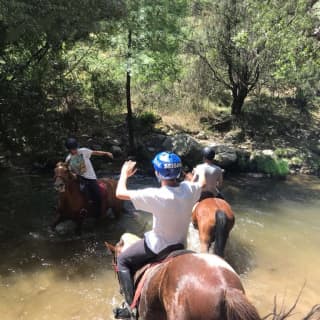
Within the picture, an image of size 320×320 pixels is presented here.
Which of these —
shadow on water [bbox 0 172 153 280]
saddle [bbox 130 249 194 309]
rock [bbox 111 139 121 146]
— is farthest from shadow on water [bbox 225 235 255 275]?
rock [bbox 111 139 121 146]

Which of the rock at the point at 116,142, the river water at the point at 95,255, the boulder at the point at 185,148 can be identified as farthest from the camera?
the rock at the point at 116,142

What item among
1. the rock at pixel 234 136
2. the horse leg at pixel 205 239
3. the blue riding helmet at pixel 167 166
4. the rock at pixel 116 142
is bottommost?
the rock at pixel 234 136

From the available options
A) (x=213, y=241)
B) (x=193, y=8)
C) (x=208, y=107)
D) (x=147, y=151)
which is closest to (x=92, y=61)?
(x=147, y=151)

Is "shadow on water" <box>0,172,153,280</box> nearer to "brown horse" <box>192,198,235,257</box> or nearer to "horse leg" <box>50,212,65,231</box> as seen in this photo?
"horse leg" <box>50,212,65,231</box>

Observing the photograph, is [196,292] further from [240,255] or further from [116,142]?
[116,142]

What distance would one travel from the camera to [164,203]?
14.5 ft

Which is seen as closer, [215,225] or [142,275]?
[142,275]

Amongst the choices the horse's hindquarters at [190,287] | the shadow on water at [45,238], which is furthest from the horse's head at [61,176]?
the horse's hindquarters at [190,287]

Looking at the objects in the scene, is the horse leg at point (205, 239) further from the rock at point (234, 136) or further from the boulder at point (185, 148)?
the rock at point (234, 136)

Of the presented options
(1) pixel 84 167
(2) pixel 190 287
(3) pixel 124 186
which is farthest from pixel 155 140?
(2) pixel 190 287

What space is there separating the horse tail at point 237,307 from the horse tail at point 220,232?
3.41 metres

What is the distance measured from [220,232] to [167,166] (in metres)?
2.98

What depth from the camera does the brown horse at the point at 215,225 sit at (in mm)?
6918

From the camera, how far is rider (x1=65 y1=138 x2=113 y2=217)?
8.27 meters
